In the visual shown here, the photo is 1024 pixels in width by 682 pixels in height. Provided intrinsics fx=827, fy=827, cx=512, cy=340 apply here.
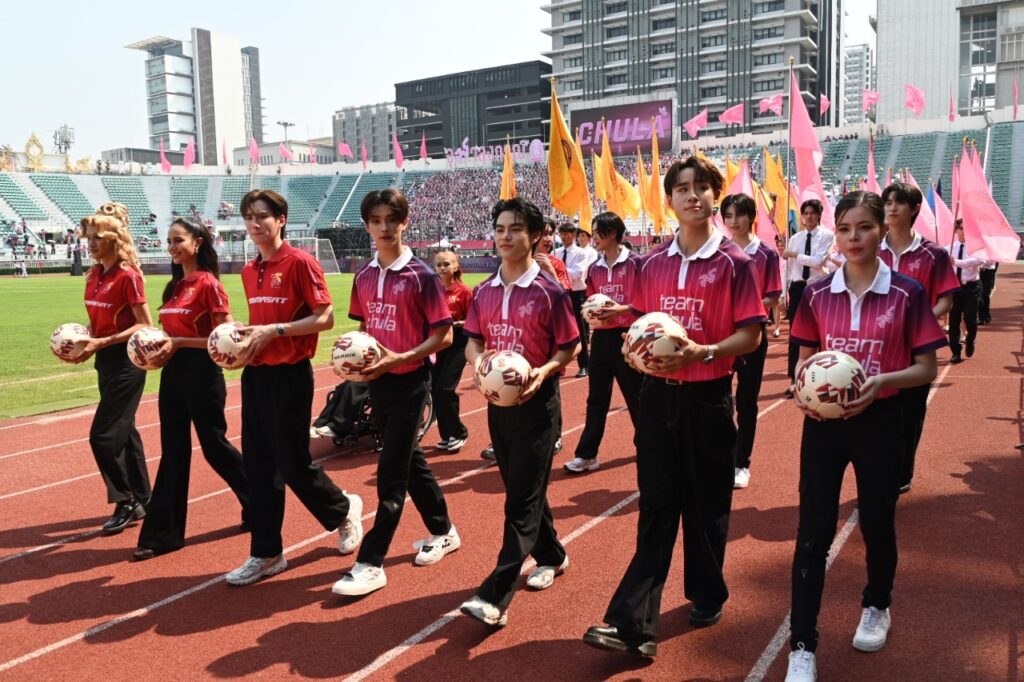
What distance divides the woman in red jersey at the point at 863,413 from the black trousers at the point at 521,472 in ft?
3.97

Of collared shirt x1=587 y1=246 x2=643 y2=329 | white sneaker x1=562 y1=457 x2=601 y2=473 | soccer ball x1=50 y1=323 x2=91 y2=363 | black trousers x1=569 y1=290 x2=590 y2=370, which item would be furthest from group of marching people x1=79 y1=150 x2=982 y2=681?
black trousers x1=569 y1=290 x2=590 y2=370

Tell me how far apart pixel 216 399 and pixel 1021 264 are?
49.6 m

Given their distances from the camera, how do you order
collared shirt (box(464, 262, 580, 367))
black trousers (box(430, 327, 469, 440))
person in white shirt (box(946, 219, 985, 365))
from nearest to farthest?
collared shirt (box(464, 262, 580, 367)), black trousers (box(430, 327, 469, 440)), person in white shirt (box(946, 219, 985, 365))

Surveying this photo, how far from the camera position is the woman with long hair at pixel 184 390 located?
514cm

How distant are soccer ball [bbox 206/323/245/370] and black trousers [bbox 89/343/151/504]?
140cm

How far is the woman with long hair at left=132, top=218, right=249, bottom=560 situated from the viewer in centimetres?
514

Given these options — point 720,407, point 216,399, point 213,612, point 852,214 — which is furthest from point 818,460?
point 216,399

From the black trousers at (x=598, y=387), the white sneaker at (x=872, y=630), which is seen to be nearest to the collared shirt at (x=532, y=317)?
the white sneaker at (x=872, y=630)

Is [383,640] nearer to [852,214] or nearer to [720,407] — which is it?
[720,407]

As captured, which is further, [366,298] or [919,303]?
[366,298]

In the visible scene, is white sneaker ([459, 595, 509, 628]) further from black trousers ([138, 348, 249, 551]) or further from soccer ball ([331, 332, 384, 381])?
black trousers ([138, 348, 249, 551])

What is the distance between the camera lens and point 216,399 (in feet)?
17.1

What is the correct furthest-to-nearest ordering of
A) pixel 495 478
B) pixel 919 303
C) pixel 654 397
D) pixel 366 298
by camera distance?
pixel 495 478
pixel 366 298
pixel 654 397
pixel 919 303

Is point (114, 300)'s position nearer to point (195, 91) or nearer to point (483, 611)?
point (483, 611)
